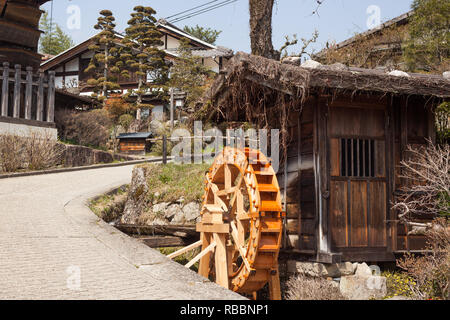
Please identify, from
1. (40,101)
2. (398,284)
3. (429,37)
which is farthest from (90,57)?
(398,284)

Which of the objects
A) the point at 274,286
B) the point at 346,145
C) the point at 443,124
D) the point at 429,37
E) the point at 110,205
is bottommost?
the point at 274,286

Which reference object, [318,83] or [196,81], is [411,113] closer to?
[318,83]

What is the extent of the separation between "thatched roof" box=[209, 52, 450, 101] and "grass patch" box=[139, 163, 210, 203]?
6.22m

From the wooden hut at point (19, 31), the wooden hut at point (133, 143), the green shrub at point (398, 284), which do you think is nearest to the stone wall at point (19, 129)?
the wooden hut at point (19, 31)

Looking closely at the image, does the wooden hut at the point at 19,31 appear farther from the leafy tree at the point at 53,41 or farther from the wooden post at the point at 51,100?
the leafy tree at the point at 53,41

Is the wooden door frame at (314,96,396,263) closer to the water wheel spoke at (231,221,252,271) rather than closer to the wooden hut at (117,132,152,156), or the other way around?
the water wheel spoke at (231,221,252,271)

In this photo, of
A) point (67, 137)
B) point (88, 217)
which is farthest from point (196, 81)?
point (88, 217)

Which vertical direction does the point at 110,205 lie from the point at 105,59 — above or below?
below

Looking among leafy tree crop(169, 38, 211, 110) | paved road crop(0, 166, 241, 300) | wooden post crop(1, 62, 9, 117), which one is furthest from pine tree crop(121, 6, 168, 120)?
paved road crop(0, 166, 241, 300)

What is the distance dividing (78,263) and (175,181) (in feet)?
28.0

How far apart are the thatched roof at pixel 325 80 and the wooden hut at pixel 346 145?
16 mm

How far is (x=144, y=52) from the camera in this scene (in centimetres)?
3234

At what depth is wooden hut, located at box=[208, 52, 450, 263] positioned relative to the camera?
7633 millimetres

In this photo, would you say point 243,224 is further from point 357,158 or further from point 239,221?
point 357,158
